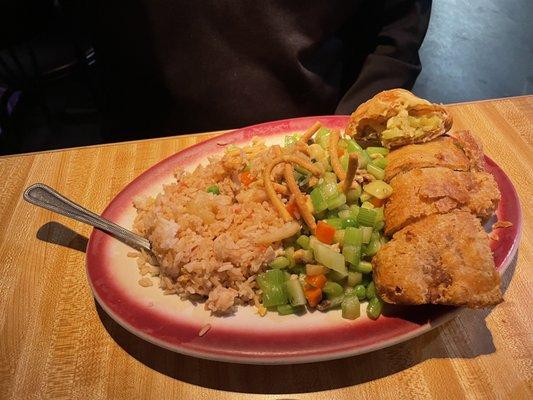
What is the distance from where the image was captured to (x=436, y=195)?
4.87ft

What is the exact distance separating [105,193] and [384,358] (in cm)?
136

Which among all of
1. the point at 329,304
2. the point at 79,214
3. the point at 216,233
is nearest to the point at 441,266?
the point at 329,304

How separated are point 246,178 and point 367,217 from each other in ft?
1.63

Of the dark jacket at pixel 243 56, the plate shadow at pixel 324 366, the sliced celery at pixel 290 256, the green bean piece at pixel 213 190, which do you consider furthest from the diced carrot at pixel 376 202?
the dark jacket at pixel 243 56

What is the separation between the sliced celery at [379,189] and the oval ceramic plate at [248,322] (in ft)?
1.20

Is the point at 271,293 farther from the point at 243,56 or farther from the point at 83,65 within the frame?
the point at 83,65

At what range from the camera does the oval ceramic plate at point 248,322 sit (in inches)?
51.5

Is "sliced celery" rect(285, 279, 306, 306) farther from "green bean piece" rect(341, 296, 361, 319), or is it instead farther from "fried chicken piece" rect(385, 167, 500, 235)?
"fried chicken piece" rect(385, 167, 500, 235)

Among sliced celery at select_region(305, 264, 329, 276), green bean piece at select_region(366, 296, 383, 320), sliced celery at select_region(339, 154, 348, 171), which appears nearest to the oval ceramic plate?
green bean piece at select_region(366, 296, 383, 320)

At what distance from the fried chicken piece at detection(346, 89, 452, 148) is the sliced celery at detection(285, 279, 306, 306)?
2.28 feet

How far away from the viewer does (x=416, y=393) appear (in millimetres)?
1345

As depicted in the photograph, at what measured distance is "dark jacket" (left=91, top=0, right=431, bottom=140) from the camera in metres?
2.42

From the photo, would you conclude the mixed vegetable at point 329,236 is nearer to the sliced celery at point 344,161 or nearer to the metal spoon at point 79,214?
the sliced celery at point 344,161

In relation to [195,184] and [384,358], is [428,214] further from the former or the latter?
[195,184]
